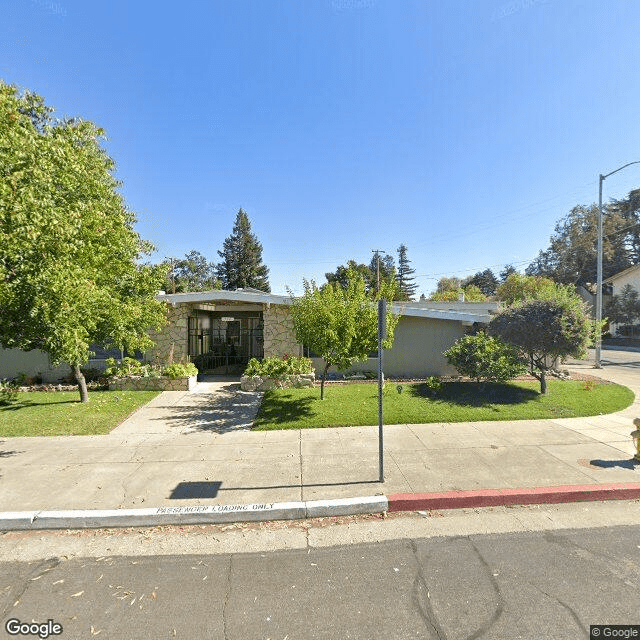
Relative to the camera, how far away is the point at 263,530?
434 cm

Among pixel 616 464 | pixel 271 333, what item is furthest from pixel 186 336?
pixel 616 464

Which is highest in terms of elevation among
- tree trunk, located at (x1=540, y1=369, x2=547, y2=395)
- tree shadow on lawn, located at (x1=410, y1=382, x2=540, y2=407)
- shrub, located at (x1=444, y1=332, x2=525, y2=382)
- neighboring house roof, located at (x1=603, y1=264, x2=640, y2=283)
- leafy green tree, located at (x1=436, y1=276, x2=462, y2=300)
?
leafy green tree, located at (x1=436, y1=276, x2=462, y2=300)

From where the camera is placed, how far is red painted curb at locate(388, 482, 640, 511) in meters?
4.77

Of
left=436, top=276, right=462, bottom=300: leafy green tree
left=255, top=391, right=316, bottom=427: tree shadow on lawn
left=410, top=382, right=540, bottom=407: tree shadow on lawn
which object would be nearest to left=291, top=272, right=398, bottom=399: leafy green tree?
left=255, top=391, right=316, bottom=427: tree shadow on lawn

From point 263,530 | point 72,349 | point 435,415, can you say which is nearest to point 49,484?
point 72,349

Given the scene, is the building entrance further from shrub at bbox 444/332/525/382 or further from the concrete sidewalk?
shrub at bbox 444/332/525/382

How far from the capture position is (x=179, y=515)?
4469 millimetres

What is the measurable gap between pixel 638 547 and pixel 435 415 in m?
4.80

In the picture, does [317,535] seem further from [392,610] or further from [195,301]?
[195,301]

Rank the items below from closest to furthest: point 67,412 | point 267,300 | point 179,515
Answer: point 179,515
point 67,412
point 267,300

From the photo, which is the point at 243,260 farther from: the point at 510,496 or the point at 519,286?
the point at 510,496

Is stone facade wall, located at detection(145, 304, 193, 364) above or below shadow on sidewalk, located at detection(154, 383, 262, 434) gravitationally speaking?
above

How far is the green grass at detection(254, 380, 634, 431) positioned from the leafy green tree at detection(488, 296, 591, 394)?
3.75ft

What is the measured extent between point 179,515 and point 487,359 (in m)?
9.19
